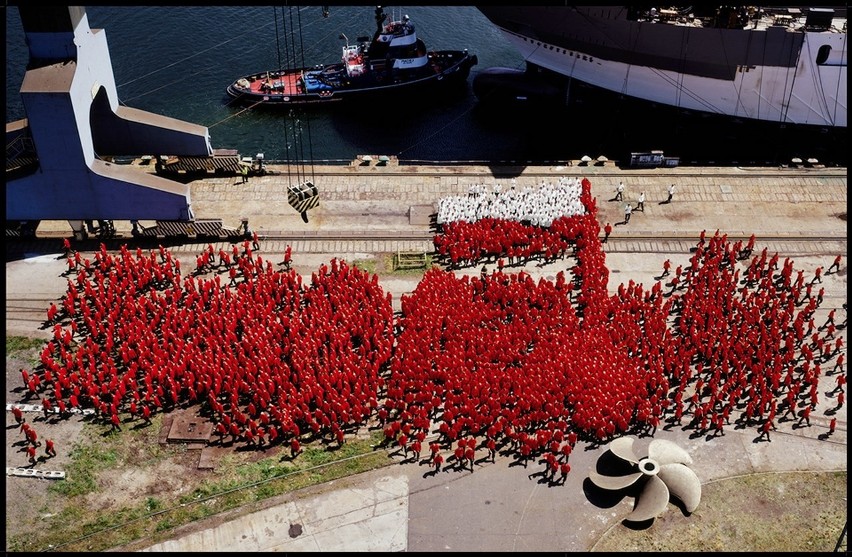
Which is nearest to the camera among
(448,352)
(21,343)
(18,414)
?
(18,414)

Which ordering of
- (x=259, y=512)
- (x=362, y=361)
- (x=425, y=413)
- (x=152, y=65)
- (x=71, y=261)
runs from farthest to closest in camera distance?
(x=152, y=65)
(x=71, y=261)
(x=362, y=361)
(x=425, y=413)
(x=259, y=512)

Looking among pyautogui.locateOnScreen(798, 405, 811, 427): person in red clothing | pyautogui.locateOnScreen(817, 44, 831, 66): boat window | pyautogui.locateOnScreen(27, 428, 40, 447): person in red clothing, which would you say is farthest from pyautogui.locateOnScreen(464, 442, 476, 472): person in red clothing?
pyautogui.locateOnScreen(817, 44, 831, 66): boat window

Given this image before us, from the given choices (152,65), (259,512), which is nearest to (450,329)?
(259,512)

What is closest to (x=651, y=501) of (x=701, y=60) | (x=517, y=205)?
(x=517, y=205)

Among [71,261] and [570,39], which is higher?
[570,39]

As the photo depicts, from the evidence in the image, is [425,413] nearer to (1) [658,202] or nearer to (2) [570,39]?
(1) [658,202]

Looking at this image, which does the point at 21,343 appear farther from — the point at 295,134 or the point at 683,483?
the point at 683,483

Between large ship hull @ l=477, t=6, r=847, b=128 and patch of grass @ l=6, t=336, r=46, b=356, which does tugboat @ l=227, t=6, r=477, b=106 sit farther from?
patch of grass @ l=6, t=336, r=46, b=356
